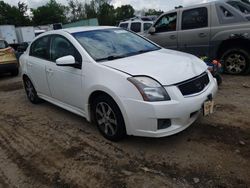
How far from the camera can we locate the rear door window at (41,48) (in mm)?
4904

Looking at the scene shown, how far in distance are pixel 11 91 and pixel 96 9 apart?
48230 mm

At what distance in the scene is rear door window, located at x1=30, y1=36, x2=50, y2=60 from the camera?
4904 mm

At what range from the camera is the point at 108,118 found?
3602 mm

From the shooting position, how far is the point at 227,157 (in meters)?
3.16

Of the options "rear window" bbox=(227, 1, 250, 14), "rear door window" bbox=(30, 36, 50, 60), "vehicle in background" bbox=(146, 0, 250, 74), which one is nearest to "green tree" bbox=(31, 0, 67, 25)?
"vehicle in background" bbox=(146, 0, 250, 74)

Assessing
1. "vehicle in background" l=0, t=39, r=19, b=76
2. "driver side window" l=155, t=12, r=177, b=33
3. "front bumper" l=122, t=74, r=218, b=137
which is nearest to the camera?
"front bumper" l=122, t=74, r=218, b=137

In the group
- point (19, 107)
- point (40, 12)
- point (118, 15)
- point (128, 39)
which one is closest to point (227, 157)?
point (128, 39)

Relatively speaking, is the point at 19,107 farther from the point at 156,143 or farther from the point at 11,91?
the point at 156,143

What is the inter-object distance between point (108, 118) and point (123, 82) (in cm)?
64

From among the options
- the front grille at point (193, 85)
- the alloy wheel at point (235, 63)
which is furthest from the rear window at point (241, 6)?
the front grille at point (193, 85)

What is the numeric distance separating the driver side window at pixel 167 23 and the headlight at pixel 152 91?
4.85 meters

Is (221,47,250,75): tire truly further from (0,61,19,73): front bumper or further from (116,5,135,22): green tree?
(116,5,135,22): green tree

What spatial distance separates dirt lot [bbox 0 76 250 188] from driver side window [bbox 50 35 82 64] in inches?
44.6

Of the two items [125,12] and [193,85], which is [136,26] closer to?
[193,85]
